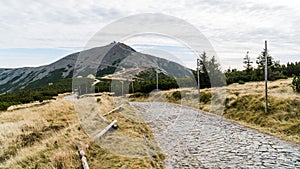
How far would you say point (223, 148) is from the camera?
37.1 feet

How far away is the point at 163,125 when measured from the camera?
58.7 ft

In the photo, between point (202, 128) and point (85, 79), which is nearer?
point (202, 128)

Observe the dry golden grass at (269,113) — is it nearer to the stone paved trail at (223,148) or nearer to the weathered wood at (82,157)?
the stone paved trail at (223,148)

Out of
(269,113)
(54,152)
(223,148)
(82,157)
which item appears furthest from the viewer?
(269,113)

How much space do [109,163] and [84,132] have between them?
3874 mm

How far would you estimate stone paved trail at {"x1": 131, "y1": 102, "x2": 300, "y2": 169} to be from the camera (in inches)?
362

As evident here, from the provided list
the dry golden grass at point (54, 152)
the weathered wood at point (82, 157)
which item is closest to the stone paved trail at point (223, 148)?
the dry golden grass at point (54, 152)

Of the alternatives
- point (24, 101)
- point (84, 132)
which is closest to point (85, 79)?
point (24, 101)

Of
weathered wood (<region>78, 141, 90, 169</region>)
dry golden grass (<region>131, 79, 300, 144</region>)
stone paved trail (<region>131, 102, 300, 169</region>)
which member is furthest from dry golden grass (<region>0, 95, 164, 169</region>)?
dry golden grass (<region>131, 79, 300, 144</region>)

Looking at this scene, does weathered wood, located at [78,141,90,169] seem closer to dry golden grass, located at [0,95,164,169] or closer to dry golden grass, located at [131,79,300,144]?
dry golden grass, located at [0,95,164,169]

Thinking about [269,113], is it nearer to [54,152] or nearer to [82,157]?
[82,157]

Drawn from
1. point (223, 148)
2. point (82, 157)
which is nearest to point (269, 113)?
point (223, 148)

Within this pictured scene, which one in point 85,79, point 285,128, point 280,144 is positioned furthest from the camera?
point 85,79

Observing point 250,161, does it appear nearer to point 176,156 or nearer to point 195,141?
point 176,156
